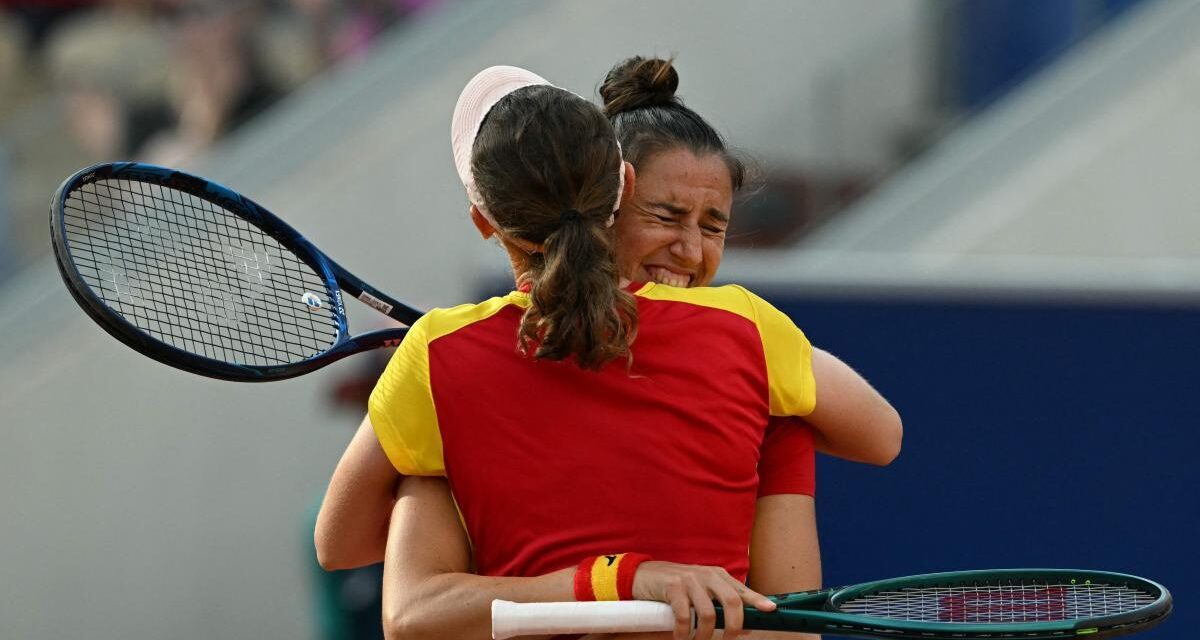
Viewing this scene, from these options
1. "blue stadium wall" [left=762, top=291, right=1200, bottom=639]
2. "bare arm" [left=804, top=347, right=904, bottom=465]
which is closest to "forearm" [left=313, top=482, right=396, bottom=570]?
"bare arm" [left=804, top=347, right=904, bottom=465]

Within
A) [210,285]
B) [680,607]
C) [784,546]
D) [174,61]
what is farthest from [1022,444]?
[174,61]

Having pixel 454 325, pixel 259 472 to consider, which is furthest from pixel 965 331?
pixel 259 472

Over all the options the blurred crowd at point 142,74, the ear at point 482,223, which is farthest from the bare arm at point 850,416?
the blurred crowd at point 142,74

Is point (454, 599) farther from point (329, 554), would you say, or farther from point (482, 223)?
point (482, 223)

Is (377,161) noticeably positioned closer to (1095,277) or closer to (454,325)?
(1095,277)

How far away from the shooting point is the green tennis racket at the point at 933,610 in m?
2.08

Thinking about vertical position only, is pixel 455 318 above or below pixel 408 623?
above

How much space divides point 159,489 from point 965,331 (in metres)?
3.64

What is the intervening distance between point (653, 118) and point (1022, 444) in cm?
242

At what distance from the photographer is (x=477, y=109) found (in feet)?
7.46

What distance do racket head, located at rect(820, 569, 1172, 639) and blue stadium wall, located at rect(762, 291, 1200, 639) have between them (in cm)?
207

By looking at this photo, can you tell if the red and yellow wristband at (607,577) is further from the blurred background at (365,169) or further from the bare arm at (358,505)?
the blurred background at (365,169)

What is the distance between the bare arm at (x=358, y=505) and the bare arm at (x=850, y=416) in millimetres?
581

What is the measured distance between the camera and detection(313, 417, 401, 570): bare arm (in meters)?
2.31
